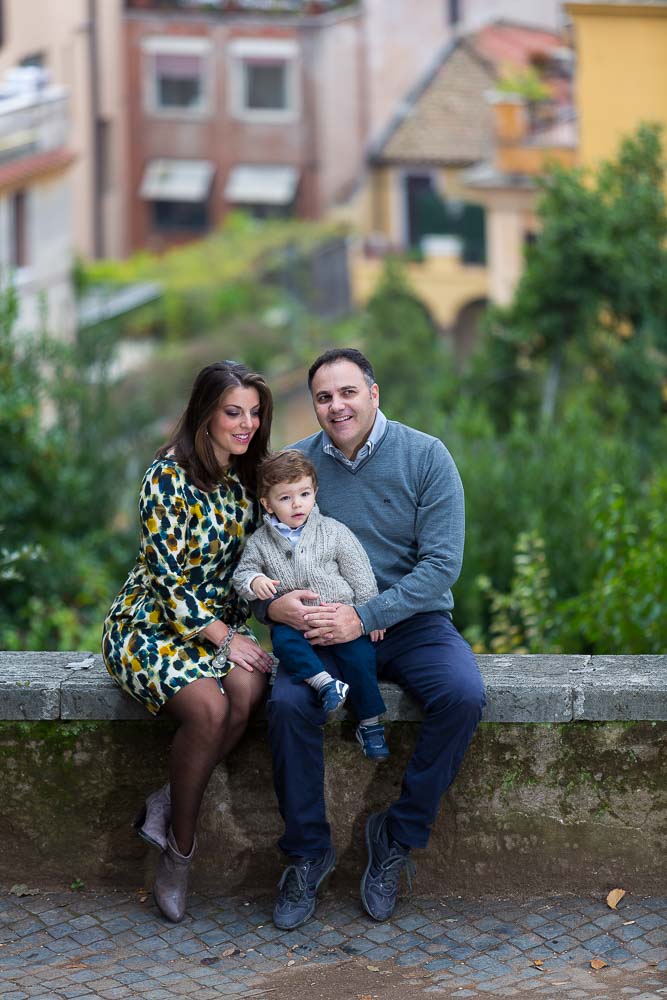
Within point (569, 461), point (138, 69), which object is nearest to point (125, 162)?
point (138, 69)

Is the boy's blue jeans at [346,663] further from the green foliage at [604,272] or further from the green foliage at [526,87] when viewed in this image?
the green foliage at [526,87]

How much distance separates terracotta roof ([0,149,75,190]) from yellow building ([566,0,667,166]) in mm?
10755

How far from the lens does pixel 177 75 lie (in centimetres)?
4519

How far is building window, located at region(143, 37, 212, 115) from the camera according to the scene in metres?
44.3

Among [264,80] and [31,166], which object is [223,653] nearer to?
[31,166]

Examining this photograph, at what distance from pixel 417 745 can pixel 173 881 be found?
0.83 m

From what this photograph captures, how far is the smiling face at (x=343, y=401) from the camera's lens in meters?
4.88

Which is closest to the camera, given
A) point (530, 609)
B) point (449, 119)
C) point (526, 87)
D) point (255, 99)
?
point (530, 609)

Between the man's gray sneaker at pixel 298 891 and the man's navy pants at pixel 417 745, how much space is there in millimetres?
43

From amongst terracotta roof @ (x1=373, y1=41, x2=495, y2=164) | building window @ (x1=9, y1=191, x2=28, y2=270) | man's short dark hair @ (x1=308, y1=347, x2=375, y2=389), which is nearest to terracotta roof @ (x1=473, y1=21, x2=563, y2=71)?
terracotta roof @ (x1=373, y1=41, x2=495, y2=164)

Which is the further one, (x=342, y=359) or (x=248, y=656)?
(x=342, y=359)

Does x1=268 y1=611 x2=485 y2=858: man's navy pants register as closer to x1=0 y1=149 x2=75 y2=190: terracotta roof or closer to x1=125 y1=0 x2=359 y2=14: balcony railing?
x1=0 y1=149 x2=75 y2=190: terracotta roof

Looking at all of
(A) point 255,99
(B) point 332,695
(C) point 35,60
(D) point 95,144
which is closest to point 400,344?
(C) point 35,60

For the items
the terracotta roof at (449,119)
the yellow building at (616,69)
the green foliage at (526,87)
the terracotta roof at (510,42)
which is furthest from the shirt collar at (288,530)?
the terracotta roof at (449,119)
